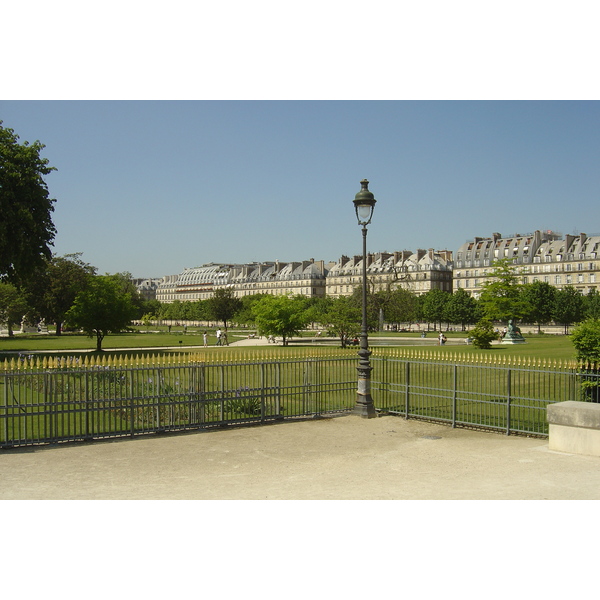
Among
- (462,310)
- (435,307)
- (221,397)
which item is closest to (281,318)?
(221,397)

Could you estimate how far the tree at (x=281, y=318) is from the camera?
53.5 m

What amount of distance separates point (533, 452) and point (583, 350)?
395 cm

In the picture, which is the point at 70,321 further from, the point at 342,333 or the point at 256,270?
the point at 256,270

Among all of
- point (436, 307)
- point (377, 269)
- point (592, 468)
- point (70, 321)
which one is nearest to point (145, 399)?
point (592, 468)

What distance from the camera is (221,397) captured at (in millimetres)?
14211

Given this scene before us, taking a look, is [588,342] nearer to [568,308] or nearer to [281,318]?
[281,318]

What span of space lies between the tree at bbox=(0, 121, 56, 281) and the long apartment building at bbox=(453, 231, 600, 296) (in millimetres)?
88896

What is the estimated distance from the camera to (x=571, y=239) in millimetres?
121375

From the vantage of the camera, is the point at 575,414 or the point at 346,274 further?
the point at 346,274

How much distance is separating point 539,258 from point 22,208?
359 ft

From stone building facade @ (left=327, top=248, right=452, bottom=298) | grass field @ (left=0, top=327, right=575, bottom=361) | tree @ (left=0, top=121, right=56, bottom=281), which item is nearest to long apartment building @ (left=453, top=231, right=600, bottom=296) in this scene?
stone building facade @ (left=327, top=248, right=452, bottom=298)

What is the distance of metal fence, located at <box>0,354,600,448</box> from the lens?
490 inches

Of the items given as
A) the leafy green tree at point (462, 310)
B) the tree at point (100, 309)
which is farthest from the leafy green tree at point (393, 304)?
the tree at point (100, 309)

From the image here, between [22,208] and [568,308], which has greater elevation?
[22,208]
